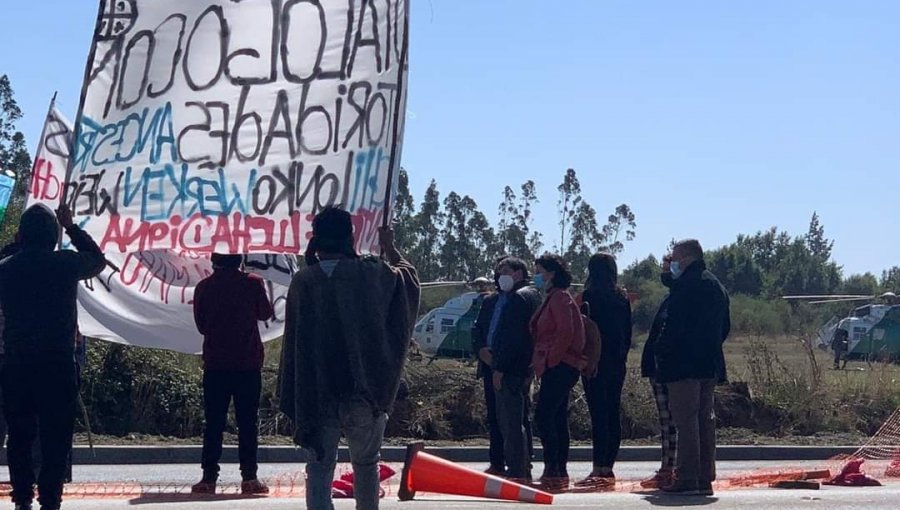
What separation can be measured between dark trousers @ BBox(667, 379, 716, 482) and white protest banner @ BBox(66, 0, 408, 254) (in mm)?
2681

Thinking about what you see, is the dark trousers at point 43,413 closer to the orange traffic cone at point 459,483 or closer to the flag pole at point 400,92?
the flag pole at point 400,92

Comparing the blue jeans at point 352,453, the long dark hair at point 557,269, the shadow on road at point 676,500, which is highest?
the long dark hair at point 557,269

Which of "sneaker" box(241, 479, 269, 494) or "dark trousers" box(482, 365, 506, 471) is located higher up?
"dark trousers" box(482, 365, 506, 471)

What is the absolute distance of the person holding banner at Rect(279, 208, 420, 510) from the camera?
6.28 m

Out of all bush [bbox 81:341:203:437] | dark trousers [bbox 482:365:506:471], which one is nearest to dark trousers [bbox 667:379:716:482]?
dark trousers [bbox 482:365:506:471]

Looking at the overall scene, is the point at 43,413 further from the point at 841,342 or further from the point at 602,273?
the point at 841,342

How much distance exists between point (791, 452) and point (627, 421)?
1.96 m

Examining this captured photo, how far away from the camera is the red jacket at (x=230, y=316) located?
912 cm

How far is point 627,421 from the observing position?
16.8 metres

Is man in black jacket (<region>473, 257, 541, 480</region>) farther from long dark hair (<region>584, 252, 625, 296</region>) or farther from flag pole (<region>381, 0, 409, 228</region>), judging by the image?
flag pole (<region>381, 0, 409, 228</region>)

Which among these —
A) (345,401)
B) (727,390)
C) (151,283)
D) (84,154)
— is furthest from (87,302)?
(727,390)

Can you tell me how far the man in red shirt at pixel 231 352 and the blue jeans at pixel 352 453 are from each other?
9.53ft

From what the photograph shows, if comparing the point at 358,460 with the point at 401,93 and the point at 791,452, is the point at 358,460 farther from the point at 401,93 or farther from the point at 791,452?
the point at 791,452

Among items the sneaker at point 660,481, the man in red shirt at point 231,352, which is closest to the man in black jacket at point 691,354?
the sneaker at point 660,481
